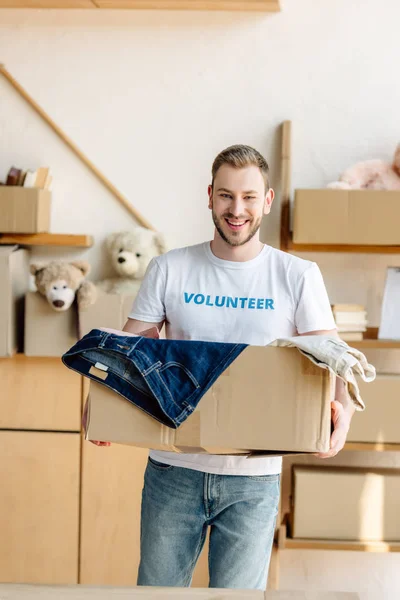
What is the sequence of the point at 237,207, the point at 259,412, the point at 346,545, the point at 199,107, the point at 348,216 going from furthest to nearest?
the point at 199,107 → the point at 346,545 → the point at 348,216 → the point at 237,207 → the point at 259,412

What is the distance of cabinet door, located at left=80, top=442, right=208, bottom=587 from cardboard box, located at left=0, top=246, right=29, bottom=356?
0.42m

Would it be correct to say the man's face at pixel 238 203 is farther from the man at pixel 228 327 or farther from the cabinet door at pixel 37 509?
the cabinet door at pixel 37 509

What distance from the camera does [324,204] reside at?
255cm

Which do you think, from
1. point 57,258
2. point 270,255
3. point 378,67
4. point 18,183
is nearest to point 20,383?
point 57,258

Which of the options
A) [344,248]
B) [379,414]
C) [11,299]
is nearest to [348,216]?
[344,248]

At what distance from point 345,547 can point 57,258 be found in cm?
140

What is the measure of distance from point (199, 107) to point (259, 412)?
1710mm

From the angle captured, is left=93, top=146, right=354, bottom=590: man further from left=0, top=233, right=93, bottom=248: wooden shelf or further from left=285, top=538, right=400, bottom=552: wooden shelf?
left=0, top=233, right=93, bottom=248: wooden shelf

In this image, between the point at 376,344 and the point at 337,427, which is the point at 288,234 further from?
the point at 337,427

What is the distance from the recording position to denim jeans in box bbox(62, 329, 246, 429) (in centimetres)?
139

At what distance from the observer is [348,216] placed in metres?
2.54

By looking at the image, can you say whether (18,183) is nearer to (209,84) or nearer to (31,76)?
(31,76)

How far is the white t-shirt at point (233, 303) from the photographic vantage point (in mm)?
1636

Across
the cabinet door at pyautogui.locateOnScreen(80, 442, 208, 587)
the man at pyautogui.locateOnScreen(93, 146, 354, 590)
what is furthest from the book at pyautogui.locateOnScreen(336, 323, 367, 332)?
the man at pyautogui.locateOnScreen(93, 146, 354, 590)
